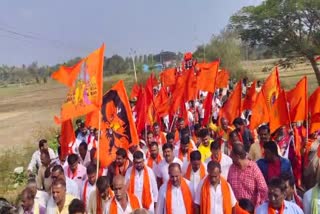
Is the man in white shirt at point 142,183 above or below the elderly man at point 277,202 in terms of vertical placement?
below

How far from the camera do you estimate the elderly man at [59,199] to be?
5285 millimetres

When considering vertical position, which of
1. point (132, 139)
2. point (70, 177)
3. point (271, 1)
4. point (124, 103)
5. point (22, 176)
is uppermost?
point (271, 1)

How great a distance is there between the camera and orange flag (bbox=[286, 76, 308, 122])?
25.8ft

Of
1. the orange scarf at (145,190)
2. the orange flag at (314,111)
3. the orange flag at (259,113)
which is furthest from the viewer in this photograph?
the orange flag at (259,113)

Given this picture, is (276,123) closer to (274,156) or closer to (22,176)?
(274,156)

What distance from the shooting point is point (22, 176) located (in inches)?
510

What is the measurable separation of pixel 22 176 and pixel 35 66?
374 ft

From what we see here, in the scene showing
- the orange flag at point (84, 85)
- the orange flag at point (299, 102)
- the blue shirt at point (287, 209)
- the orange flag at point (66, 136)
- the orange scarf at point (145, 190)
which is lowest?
the orange scarf at point (145, 190)

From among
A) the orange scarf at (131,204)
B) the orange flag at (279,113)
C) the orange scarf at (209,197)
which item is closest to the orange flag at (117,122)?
the orange scarf at (131,204)

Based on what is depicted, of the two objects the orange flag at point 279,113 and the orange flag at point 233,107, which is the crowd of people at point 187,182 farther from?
the orange flag at point 233,107

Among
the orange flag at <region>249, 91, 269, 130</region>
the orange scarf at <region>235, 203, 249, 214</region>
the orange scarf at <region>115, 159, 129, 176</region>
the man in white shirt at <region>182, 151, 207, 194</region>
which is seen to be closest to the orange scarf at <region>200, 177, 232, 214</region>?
the orange scarf at <region>235, 203, 249, 214</region>

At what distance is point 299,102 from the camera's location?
7941 mm

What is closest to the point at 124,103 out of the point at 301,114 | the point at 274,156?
the point at 274,156

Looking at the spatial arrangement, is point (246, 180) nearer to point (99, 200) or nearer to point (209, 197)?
point (209, 197)
